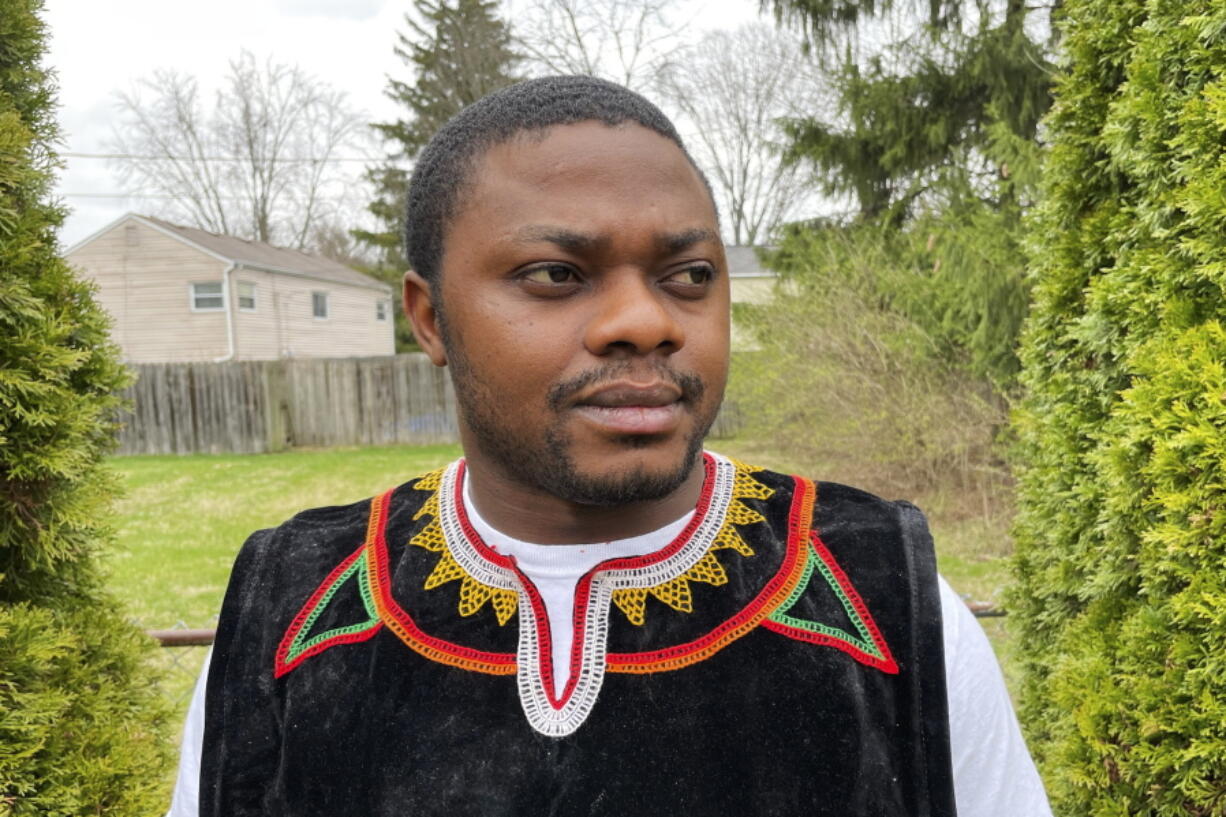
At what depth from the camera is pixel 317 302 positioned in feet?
80.6

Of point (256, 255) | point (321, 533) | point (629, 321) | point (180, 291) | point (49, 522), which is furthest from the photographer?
point (256, 255)

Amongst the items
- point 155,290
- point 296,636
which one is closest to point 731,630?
point 296,636

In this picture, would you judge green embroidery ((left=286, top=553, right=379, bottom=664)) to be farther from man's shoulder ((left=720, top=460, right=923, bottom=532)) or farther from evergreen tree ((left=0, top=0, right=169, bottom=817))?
evergreen tree ((left=0, top=0, right=169, bottom=817))

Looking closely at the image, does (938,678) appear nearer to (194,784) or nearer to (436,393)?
(194,784)

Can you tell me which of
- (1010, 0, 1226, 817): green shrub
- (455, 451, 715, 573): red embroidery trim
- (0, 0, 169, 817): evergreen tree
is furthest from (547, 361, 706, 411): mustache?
(0, 0, 169, 817): evergreen tree

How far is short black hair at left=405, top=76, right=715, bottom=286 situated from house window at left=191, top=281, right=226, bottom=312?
2158cm

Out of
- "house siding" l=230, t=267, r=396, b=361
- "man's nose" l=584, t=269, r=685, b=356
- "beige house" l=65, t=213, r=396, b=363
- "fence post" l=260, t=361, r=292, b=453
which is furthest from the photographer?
"house siding" l=230, t=267, r=396, b=361

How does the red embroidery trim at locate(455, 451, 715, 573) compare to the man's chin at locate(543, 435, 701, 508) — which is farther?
the red embroidery trim at locate(455, 451, 715, 573)

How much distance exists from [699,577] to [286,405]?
17.5m

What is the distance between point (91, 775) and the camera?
2.15 m

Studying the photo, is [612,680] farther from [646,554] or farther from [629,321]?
[629,321]

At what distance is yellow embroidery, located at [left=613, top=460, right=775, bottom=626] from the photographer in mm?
1361

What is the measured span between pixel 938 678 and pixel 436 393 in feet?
55.6

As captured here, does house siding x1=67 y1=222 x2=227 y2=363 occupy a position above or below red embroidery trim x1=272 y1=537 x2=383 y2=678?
above
